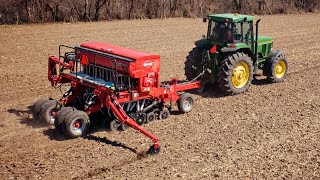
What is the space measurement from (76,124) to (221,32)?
14.5 feet

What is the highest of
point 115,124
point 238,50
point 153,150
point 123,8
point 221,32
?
point 123,8

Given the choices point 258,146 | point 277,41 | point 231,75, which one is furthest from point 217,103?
point 277,41

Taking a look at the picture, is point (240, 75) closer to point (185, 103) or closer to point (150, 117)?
point (185, 103)

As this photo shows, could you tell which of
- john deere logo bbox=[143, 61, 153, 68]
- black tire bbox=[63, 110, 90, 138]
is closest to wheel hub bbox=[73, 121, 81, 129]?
black tire bbox=[63, 110, 90, 138]

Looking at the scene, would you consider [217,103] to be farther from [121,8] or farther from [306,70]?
[121,8]

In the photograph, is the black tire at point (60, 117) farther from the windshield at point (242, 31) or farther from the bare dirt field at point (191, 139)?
the windshield at point (242, 31)

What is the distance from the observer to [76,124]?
765 cm

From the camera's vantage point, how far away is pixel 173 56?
14930mm

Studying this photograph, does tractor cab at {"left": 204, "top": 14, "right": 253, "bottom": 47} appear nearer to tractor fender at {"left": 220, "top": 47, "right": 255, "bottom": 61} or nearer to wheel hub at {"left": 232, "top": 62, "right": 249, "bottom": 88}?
tractor fender at {"left": 220, "top": 47, "right": 255, "bottom": 61}

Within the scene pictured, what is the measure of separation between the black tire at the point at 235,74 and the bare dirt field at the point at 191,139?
214 mm

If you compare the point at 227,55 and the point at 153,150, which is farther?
the point at 227,55

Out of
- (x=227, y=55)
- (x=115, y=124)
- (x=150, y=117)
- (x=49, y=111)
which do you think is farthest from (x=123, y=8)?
(x=115, y=124)

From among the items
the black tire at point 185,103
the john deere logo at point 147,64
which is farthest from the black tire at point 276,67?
the john deere logo at point 147,64

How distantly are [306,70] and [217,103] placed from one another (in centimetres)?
454
